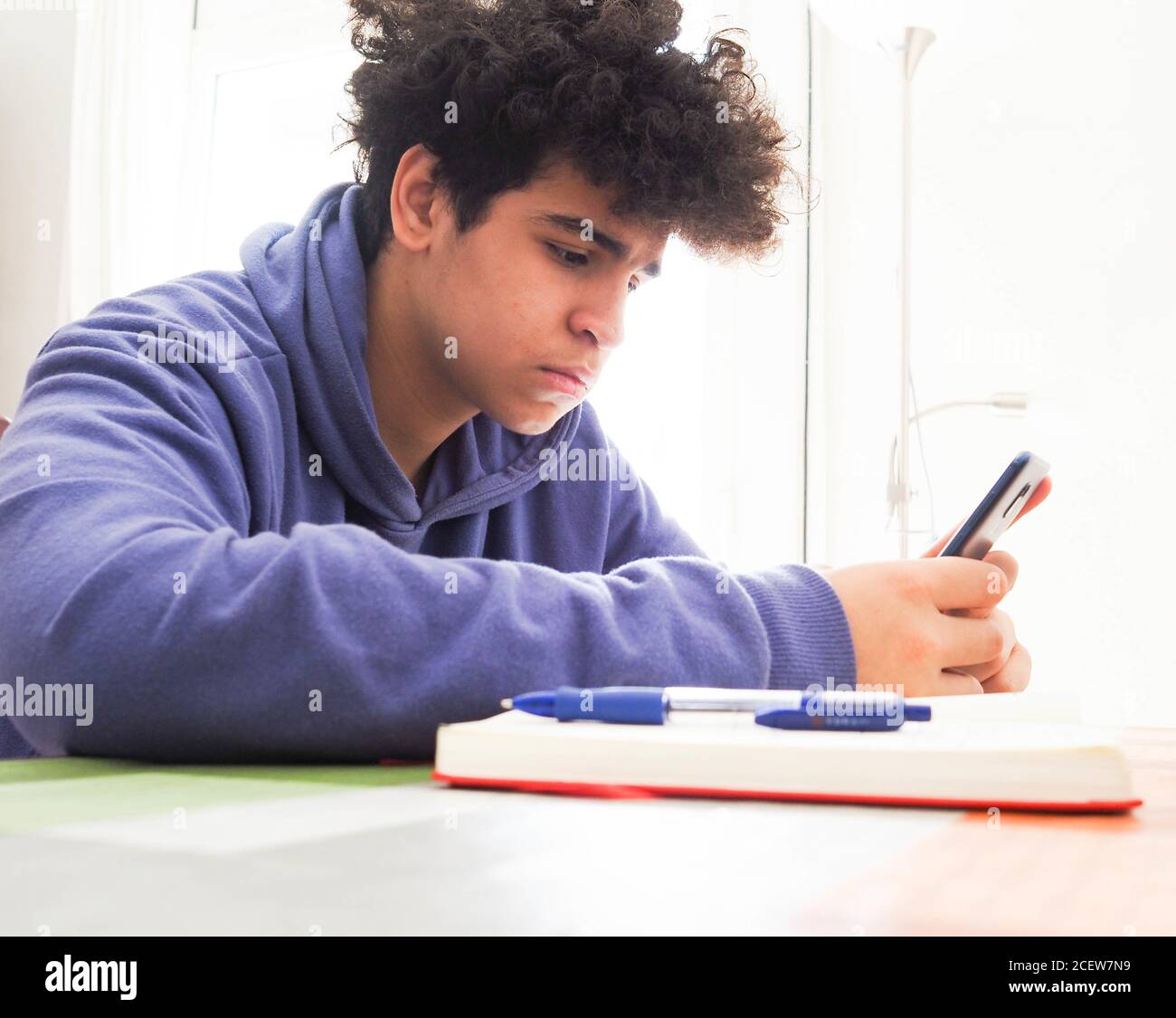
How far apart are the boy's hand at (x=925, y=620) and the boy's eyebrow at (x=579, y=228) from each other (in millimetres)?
440

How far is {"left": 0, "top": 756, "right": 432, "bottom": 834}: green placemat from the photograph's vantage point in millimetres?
445

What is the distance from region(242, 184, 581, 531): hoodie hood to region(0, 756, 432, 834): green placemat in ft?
1.50

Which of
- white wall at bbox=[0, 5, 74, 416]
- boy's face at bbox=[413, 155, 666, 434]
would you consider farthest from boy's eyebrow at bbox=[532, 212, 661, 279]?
white wall at bbox=[0, 5, 74, 416]

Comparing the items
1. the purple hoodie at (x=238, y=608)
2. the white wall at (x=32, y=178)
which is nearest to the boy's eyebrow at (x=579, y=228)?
the purple hoodie at (x=238, y=608)

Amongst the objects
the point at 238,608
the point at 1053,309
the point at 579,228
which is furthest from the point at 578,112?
the point at 1053,309

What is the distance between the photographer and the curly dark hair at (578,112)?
1073mm

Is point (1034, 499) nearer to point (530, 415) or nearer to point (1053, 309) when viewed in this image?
point (530, 415)

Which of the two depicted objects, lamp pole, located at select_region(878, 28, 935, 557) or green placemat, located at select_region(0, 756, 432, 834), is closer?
green placemat, located at select_region(0, 756, 432, 834)

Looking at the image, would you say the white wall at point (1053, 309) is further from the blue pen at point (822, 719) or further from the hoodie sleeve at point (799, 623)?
the blue pen at point (822, 719)

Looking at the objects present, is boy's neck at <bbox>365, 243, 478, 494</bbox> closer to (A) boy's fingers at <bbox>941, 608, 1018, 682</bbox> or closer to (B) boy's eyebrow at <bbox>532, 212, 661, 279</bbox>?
(B) boy's eyebrow at <bbox>532, 212, 661, 279</bbox>

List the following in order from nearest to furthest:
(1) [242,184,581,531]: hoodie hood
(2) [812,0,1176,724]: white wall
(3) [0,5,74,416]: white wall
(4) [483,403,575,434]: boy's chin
Answer: 1. (1) [242,184,581,531]: hoodie hood
2. (4) [483,403,575,434]: boy's chin
3. (2) [812,0,1176,724]: white wall
4. (3) [0,5,74,416]: white wall
